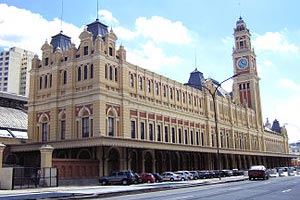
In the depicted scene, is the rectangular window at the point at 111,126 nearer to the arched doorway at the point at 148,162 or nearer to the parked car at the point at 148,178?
the parked car at the point at 148,178

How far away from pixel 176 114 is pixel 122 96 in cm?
1538

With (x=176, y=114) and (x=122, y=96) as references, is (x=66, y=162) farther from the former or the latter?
(x=176, y=114)

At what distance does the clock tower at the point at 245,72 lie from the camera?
4065 inches

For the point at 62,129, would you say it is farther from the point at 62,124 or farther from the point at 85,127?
the point at 85,127

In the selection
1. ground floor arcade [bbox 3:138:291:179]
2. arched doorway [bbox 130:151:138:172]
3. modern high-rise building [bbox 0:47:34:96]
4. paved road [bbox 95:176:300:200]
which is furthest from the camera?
modern high-rise building [bbox 0:47:34:96]

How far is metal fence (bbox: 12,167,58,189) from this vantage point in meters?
34.3

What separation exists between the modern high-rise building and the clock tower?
9096cm

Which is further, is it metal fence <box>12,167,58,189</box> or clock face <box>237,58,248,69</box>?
clock face <box>237,58,248,69</box>

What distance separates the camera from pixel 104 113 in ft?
153

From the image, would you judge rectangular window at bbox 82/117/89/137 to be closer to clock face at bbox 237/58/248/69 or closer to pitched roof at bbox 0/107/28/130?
pitched roof at bbox 0/107/28/130

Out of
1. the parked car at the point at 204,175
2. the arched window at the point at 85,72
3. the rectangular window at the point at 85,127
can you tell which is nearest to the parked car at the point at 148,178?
the rectangular window at the point at 85,127

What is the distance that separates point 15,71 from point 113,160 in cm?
12646

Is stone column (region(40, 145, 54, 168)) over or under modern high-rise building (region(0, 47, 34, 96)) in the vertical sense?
under

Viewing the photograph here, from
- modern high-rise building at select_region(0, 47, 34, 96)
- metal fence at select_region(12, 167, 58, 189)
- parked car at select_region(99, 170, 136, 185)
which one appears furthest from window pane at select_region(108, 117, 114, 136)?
modern high-rise building at select_region(0, 47, 34, 96)
